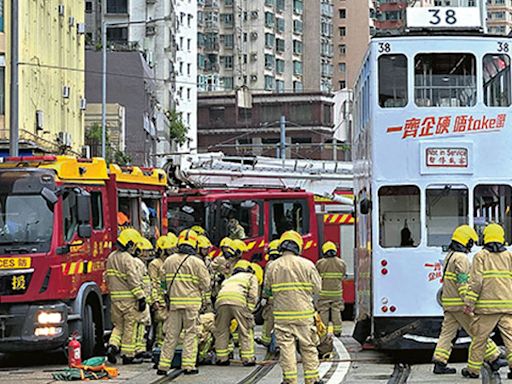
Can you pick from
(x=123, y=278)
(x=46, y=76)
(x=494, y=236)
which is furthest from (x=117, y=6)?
(x=494, y=236)

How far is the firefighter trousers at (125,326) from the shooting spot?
18.7 m

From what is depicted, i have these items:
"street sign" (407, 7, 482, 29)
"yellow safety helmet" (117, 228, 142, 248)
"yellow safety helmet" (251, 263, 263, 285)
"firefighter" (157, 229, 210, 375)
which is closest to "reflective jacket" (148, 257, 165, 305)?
"yellow safety helmet" (117, 228, 142, 248)

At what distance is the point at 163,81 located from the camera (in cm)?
8469

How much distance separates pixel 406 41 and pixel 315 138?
8402 cm

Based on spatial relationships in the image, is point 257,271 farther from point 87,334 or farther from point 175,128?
point 175,128

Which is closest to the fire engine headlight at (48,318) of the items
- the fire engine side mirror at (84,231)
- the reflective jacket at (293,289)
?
the fire engine side mirror at (84,231)

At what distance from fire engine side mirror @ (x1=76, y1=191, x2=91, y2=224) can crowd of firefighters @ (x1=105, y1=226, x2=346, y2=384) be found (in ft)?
2.03

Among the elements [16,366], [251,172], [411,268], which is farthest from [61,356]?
[251,172]

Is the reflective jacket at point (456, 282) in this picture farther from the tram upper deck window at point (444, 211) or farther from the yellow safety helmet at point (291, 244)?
the yellow safety helmet at point (291, 244)

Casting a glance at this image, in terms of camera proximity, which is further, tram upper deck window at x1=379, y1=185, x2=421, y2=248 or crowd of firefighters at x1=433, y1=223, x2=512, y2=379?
tram upper deck window at x1=379, y1=185, x2=421, y2=248

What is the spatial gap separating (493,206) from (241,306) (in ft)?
13.1

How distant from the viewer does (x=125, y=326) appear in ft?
61.7

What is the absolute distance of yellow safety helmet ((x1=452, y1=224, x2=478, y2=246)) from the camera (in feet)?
55.5

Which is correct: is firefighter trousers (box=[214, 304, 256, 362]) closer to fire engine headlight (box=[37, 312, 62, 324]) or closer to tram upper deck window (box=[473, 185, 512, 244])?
fire engine headlight (box=[37, 312, 62, 324])
